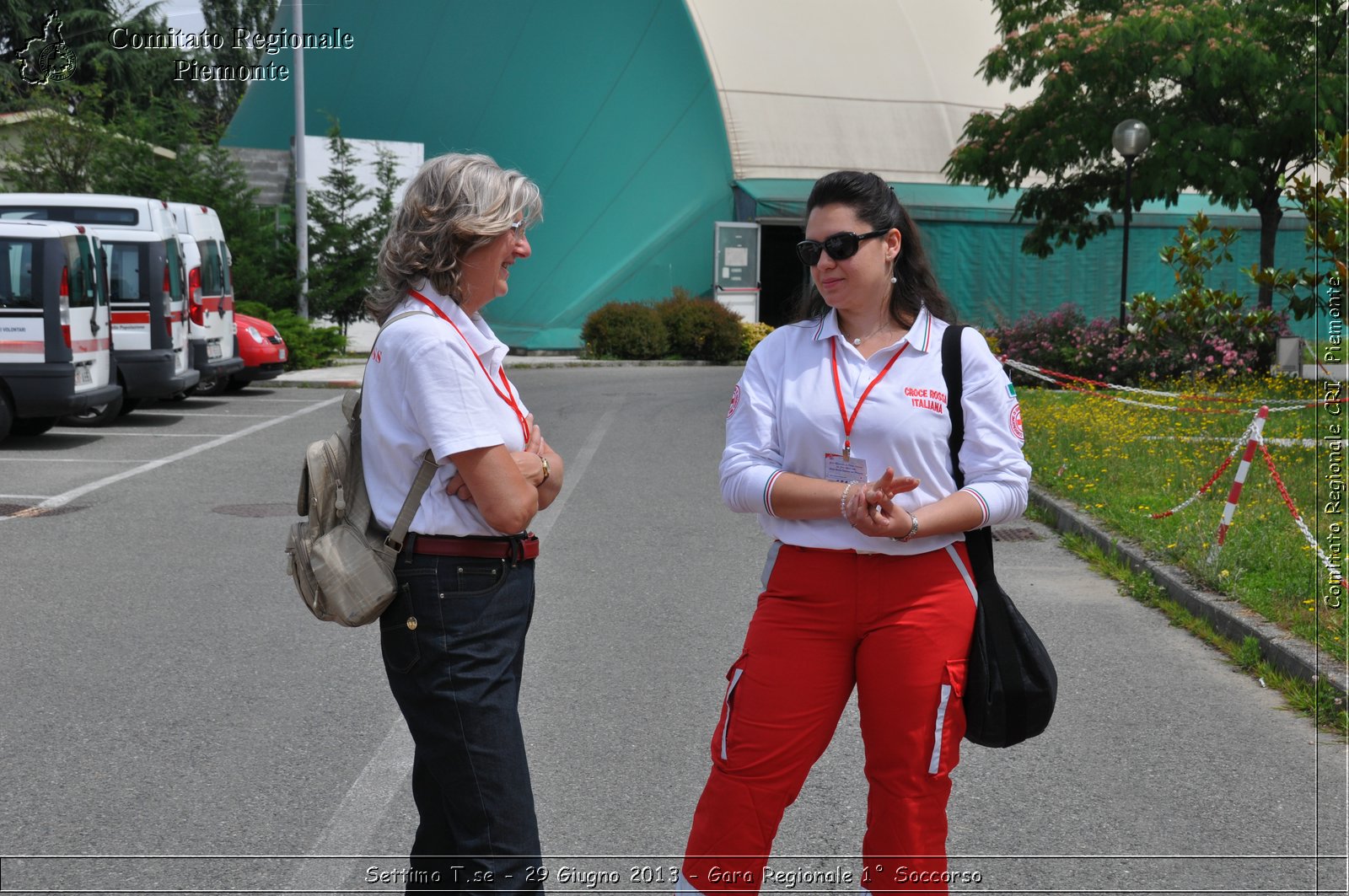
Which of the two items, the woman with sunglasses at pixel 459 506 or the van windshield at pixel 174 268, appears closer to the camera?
the woman with sunglasses at pixel 459 506

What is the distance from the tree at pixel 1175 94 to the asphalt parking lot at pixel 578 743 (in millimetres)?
13260

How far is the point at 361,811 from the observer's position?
4.50 m

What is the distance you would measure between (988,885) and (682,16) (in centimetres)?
3314

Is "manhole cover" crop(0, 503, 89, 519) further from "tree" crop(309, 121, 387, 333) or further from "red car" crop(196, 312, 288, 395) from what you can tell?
"tree" crop(309, 121, 387, 333)

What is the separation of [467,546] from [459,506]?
0.29 ft

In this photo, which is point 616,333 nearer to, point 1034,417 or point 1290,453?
point 1034,417

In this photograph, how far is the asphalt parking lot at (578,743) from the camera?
4.15 metres

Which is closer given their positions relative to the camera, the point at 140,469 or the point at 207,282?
the point at 140,469

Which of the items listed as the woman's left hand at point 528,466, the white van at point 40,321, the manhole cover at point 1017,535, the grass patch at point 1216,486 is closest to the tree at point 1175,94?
the grass patch at point 1216,486

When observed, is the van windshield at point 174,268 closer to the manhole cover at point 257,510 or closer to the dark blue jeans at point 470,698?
the manhole cover at point 257,510

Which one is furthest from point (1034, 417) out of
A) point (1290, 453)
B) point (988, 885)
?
point (988, 885)

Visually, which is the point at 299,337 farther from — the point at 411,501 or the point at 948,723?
the point at 948,723

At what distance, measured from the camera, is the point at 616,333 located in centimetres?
3042

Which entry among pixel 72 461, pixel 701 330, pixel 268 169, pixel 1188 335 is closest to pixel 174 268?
pixel 72 461
